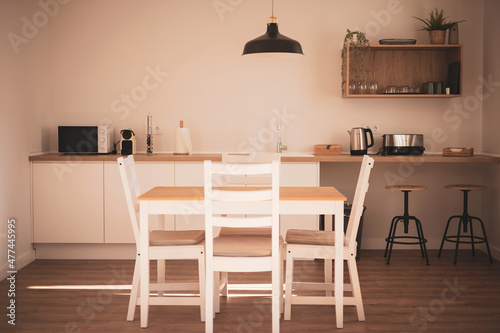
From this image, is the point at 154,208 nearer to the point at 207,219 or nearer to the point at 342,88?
the point at 207,219

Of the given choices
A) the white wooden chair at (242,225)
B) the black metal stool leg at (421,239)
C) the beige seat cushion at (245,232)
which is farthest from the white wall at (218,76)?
the white wooden chair at (242,225)

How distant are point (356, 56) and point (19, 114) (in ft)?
9.30

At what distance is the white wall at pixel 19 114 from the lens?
4.15 meters

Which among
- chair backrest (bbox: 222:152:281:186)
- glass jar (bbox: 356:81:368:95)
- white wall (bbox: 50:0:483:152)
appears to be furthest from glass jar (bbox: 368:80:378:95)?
chair backrest (bbox: 222:152:281:186)

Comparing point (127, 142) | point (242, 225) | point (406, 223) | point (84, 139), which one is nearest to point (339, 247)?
point (242, 225)

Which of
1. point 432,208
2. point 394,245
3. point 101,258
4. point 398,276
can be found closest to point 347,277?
point 398,276

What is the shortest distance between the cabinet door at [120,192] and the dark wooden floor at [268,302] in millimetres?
246

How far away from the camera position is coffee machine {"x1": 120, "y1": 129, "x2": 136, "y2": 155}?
484cm

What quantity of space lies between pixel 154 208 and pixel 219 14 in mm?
2558

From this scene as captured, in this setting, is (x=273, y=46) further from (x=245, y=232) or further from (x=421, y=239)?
(x=421, y=239)

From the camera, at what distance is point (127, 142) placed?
4.85 m

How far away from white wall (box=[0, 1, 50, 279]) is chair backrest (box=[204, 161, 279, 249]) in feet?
6.84

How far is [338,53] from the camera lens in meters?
5.00

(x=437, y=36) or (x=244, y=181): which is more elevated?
(x=437, y=36)
